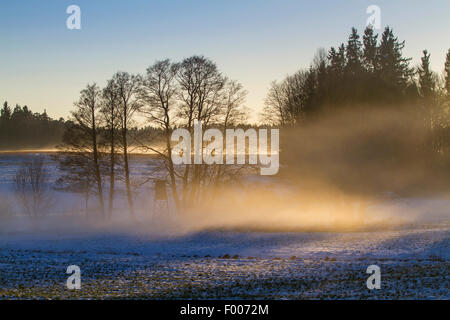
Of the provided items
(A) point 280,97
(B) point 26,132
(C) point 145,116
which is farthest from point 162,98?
(B) point 26,132

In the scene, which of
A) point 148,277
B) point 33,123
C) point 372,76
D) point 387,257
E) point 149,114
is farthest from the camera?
point 33,123

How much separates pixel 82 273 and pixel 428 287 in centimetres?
1496

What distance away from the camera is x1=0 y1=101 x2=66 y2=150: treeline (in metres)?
136

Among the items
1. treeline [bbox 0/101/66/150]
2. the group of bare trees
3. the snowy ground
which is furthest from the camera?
treeline [bbox 0/101/66/150]

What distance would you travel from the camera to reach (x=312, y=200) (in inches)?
1730

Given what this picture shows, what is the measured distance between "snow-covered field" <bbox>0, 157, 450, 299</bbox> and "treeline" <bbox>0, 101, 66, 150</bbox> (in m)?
106

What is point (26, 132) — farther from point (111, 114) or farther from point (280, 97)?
point (111, 114)

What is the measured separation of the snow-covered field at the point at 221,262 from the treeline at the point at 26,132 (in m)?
106

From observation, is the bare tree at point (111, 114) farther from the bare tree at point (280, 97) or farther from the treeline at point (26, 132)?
the treeline at point (26, 132)

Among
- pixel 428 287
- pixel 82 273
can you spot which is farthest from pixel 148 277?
pixel 428 287

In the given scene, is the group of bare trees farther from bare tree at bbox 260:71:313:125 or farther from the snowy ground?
bare tree at bbox 260:71:313:125

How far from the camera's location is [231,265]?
2262 cm

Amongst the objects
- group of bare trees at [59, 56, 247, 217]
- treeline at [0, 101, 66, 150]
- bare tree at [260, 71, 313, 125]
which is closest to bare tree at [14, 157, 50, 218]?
group of bare trees at [59, 56, 247, 217]
